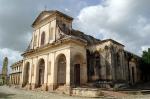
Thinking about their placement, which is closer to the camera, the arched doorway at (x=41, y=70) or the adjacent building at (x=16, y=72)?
the arched doorway at (x=41, y=70)

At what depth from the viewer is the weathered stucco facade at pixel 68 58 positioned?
23828mm

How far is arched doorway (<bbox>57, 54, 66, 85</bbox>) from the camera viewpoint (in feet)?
84.1

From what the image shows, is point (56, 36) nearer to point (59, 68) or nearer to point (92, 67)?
point (59, 68)

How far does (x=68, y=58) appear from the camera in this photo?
2330 cm

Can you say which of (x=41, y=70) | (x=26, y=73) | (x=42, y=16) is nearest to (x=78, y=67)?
(x=41, y=70)

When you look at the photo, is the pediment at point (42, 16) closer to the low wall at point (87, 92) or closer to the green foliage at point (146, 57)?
the low wall at point (87, 92)

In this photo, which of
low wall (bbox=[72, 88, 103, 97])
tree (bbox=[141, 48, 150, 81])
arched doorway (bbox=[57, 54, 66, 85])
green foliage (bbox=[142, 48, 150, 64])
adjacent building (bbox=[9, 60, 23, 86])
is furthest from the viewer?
adjacent building (bbox=[9, 60, 23, 86])

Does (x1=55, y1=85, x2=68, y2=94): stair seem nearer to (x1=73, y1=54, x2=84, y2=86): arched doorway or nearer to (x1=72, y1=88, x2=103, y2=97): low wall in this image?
(x1=72, y1=88, x2=103, y2=97): low wall

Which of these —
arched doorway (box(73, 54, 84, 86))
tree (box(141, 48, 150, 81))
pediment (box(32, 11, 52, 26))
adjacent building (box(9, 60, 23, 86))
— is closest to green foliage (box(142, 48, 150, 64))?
tree (box(141, 48, 150, 81))

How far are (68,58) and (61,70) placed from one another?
3702mm

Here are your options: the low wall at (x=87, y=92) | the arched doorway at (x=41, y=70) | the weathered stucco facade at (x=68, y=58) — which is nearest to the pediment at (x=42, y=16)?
the weathered stucco facade at (x=68, y=58)

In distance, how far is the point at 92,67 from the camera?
2611 centimetres

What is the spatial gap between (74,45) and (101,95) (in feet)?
27.9

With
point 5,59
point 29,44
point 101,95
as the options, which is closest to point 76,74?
point 101,95
